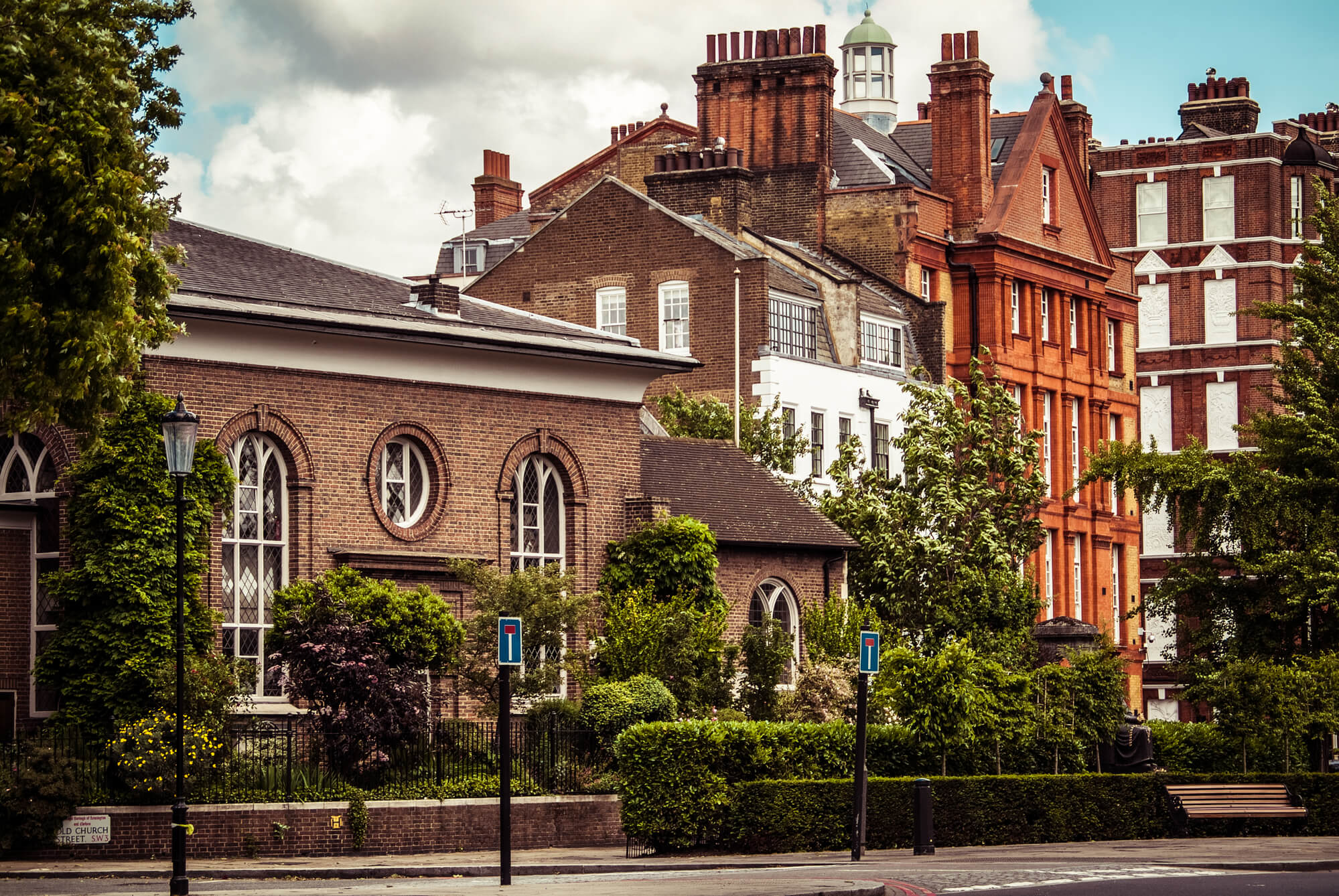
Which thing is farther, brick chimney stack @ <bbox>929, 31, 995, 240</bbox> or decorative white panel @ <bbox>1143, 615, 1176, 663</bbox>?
decorative white panel @ <bbox>1143, 615, 1176, 663</bbox>

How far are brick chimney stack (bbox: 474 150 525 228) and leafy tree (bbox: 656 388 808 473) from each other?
29.2 metres

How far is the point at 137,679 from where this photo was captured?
30.4m

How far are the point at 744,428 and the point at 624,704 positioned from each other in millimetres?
17553

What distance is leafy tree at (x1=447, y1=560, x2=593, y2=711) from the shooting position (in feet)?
110

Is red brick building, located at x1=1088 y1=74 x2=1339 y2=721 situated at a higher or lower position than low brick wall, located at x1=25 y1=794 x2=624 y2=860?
higher

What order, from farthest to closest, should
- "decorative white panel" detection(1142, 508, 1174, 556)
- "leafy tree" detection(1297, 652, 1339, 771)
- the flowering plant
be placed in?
1. "decorative white panel" detection(1142, 508, 1174, 556)
2. "leafy tree" detection(1297, 652, 1339, 771)
3. the flowering plant

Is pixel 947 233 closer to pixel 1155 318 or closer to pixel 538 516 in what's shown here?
pixel 1155 318

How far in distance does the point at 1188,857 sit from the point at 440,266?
2001 inches

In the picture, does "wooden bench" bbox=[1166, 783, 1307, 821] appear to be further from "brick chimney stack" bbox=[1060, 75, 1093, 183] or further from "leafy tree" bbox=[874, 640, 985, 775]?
"brick chimney stack" bbox=[1060, 75, 1093, 183]

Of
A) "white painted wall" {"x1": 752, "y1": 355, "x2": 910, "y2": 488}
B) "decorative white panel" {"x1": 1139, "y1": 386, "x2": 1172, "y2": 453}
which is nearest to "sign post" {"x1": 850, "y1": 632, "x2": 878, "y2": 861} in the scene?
"white painted wall" {"x1": 752, "y1": 355, "x2": 910, "y2": 488}

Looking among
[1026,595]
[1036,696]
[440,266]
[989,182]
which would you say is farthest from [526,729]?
[440,266]

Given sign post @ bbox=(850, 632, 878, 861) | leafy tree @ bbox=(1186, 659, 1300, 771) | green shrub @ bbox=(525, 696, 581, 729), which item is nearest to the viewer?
sign post @ bbox=(850, 632, 878, 861)

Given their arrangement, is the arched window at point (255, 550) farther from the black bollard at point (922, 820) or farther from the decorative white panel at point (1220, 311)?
the decorative white panel at point (1220, 311)

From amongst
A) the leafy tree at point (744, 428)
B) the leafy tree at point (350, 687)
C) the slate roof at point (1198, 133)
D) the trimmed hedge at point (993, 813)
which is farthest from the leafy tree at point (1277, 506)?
the slate roof at point (1198, 133)
